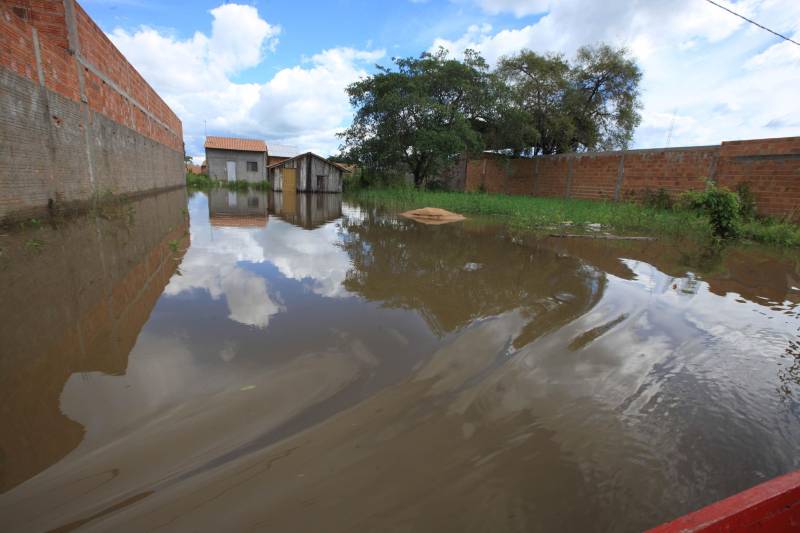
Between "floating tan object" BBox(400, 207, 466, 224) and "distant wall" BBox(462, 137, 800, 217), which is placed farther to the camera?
"floating tan object" BBox(400, 207, 466, 224)

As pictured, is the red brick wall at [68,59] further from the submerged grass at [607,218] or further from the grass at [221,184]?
the grass at [221,184]

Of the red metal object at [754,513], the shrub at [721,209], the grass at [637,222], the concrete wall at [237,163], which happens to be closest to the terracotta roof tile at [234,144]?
the concrete wall at [237,163]

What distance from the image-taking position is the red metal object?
101 cm

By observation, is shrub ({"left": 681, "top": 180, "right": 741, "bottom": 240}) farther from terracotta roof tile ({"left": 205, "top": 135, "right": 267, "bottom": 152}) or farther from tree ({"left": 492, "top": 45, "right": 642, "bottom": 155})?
terracotta roof tile ({"left": 205, "top": 135, "right": 267, "bottom": 152})

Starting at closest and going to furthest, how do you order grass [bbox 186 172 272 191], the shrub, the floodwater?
the floodwater < the shrub < grass [bbox 186 172 272 191]

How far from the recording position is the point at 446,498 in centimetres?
155

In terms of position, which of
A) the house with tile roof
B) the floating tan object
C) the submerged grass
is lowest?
the floating tan object

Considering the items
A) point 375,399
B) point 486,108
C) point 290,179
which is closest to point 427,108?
point 486,108

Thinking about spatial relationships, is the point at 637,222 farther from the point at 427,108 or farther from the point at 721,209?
the point at 427,108

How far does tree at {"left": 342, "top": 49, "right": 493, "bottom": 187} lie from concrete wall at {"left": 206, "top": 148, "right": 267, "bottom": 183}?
1599 cm

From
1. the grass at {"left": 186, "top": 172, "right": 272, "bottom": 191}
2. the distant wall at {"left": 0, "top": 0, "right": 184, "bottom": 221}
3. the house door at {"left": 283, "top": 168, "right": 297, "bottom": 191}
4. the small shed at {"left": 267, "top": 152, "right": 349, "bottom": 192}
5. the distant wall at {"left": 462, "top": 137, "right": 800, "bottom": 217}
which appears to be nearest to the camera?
the distant wall at {"left": 0, "top": 0, "right": 184, "bottom": 221}

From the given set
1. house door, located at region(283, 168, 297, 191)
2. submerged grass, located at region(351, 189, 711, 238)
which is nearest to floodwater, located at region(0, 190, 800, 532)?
submerged grass, located at region(351, 189, 711, 238)

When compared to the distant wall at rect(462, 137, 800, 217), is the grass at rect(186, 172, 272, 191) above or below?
below

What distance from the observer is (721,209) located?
833 cm
